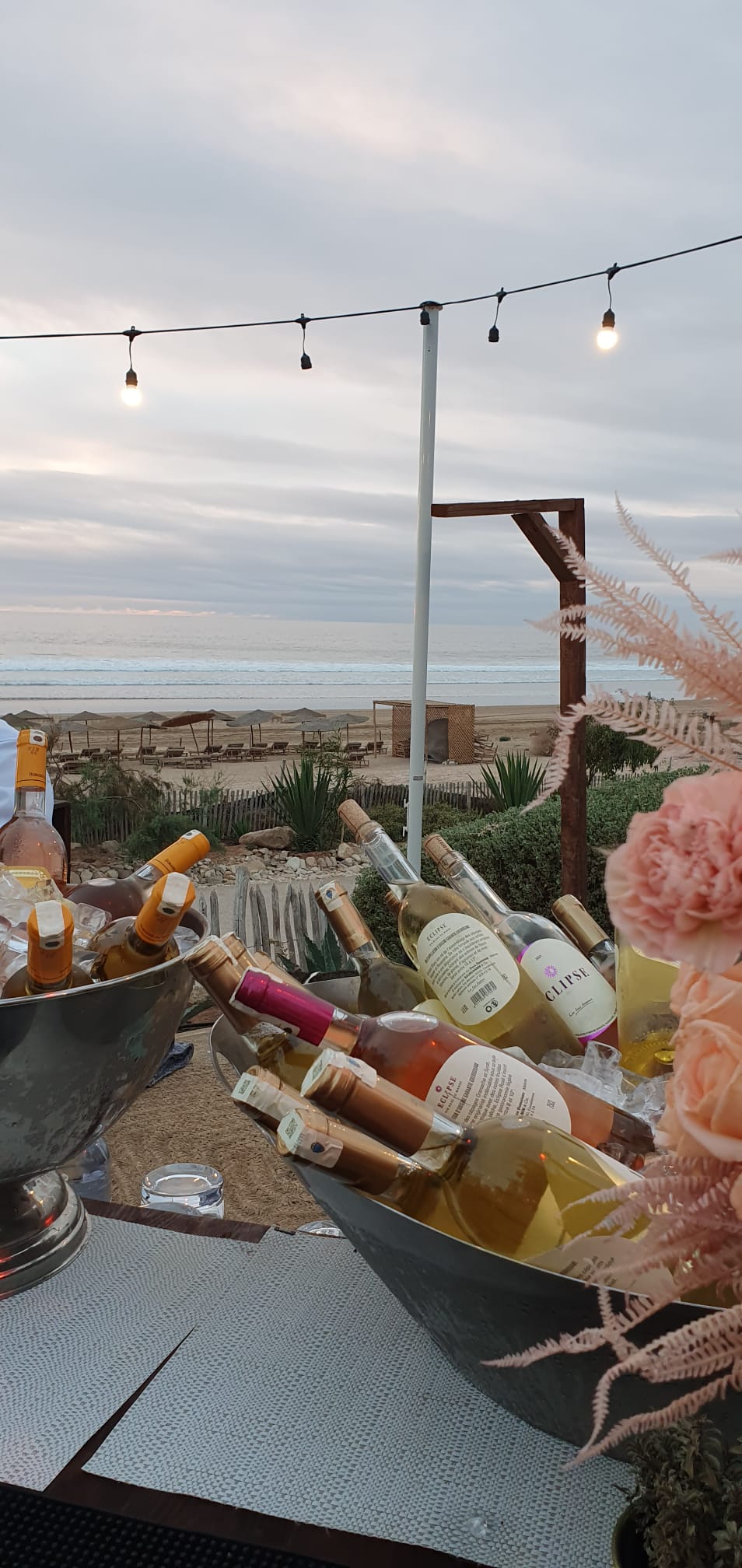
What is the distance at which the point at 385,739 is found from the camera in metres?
17.4

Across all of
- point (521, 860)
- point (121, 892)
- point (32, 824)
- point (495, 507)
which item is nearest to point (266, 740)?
point (521, 860)

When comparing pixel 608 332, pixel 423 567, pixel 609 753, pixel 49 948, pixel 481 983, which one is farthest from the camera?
pixel 609 753

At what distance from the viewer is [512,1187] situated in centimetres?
57

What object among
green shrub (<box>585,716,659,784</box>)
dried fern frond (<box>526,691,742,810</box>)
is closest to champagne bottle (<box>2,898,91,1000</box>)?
dried fern frond (<box>526,691,742,810</box>)

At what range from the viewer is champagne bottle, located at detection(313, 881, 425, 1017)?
95 cm

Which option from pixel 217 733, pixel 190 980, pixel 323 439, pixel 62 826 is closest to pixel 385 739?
pixel 217 733

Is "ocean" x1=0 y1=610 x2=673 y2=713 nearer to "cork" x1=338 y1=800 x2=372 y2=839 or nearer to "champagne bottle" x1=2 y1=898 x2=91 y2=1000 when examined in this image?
"cork" x1=338 y1=800 x2=372 y2=839

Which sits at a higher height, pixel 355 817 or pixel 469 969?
pixel 355 817

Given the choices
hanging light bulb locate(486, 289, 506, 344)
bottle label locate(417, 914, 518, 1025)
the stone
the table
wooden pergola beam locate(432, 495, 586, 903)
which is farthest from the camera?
the stone

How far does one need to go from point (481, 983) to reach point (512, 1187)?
297 mm

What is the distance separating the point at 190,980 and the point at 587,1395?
1.41ft

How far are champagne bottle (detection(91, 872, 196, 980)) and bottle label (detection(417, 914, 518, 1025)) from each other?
251 millimetres

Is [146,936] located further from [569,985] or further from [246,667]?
[246,667]

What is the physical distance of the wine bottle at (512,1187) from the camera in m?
0.57
